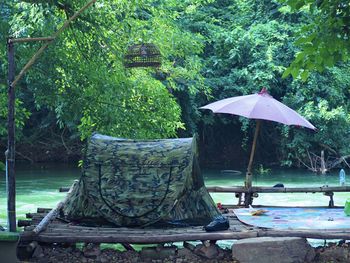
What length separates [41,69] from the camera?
9.26m

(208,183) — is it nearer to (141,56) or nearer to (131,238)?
(141,56)

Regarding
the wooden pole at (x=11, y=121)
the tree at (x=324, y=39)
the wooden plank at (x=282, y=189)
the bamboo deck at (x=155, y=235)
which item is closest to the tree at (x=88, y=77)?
the wooden plank at (x=282, y=189)

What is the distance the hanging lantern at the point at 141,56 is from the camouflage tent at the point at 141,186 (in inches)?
128

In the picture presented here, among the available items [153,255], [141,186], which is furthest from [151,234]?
[141,186]

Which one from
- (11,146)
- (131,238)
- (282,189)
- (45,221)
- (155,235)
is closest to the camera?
(11,146)

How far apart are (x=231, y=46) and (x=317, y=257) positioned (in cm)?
1734

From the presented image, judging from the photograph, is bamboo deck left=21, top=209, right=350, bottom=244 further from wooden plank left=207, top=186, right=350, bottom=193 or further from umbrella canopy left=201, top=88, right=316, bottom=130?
umbrella canopy left=201, top=88, right=316, bottom=130

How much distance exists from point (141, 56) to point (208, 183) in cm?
830

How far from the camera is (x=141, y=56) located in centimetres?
1090

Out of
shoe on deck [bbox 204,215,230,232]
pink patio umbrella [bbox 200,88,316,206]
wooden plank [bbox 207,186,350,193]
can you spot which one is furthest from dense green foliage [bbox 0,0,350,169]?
shoe on deck [bbox 204,215,230,232]

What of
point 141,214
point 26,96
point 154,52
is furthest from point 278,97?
point 141,214

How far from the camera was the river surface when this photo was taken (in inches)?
552

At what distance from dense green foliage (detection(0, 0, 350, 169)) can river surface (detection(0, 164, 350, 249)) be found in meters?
1.42

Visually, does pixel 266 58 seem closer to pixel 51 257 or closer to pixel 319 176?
pixel 319 176
